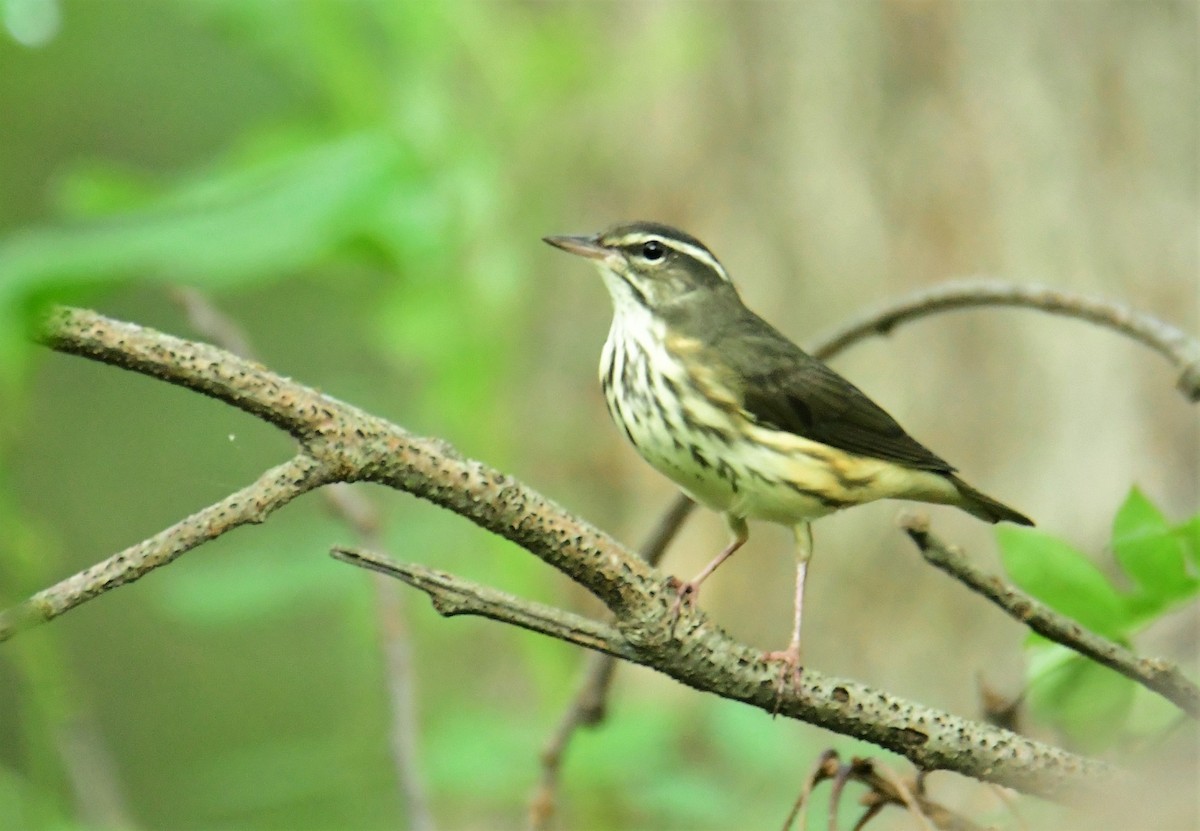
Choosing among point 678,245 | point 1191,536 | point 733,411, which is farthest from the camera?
point 678,245

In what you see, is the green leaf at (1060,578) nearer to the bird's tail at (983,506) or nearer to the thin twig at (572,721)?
the thin twig at (572,721)

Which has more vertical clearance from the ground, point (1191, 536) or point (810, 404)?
point (810, 404)

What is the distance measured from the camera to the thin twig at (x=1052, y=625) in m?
1.69

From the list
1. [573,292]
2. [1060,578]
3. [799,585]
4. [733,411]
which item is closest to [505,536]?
[1060,578]

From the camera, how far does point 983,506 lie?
129 inches

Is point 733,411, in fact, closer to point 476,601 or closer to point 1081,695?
point 1081,695

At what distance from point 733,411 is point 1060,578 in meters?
1.31

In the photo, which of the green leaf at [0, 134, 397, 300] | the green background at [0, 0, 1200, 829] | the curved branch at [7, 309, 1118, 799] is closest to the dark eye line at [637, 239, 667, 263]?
the green background at [0, 0, 1200, 829]

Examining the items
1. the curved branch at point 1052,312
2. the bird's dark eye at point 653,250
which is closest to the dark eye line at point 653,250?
the bird's dark eye at point 653,250

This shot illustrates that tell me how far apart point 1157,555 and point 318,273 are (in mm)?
2924

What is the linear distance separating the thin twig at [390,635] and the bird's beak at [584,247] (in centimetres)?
94

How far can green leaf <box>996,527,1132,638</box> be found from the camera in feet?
6.32

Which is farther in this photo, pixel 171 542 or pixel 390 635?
pixel 390 635

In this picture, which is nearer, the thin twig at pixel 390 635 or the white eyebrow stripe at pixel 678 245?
the thin twig at pixel 390 635
